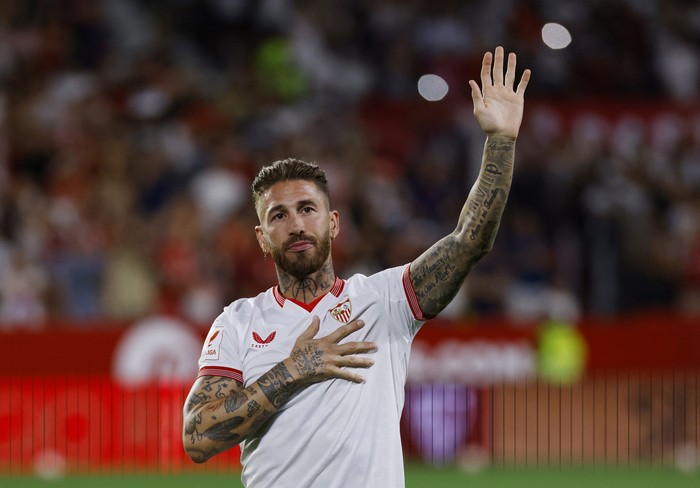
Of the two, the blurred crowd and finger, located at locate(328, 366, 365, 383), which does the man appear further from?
the blurred crowd

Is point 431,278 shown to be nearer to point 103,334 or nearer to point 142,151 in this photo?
point 103,334

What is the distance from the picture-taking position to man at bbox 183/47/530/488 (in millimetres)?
4746

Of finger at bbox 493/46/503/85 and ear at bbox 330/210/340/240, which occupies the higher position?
finger at bbox 493/46/503/85

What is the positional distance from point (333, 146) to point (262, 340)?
37.1ft

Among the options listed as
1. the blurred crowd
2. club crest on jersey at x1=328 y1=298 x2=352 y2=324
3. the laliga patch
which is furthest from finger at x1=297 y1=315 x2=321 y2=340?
the blurred crowd

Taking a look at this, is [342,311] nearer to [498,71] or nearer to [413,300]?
[413,300]

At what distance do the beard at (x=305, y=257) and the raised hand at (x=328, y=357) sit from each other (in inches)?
12.0

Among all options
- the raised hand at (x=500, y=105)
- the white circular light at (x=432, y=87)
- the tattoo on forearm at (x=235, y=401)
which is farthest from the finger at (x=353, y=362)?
the white circular light at (x=432, y=87)

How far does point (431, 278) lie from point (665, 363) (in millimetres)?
11331

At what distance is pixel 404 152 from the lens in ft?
56.4

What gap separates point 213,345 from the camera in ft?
16.3

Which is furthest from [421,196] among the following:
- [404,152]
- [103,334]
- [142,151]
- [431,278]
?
[431,278]

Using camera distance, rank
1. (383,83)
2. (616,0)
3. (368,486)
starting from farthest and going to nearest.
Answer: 1. (616,0)
2. (383,83)
3. (368,486)

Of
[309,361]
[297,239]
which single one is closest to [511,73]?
[297,239]
